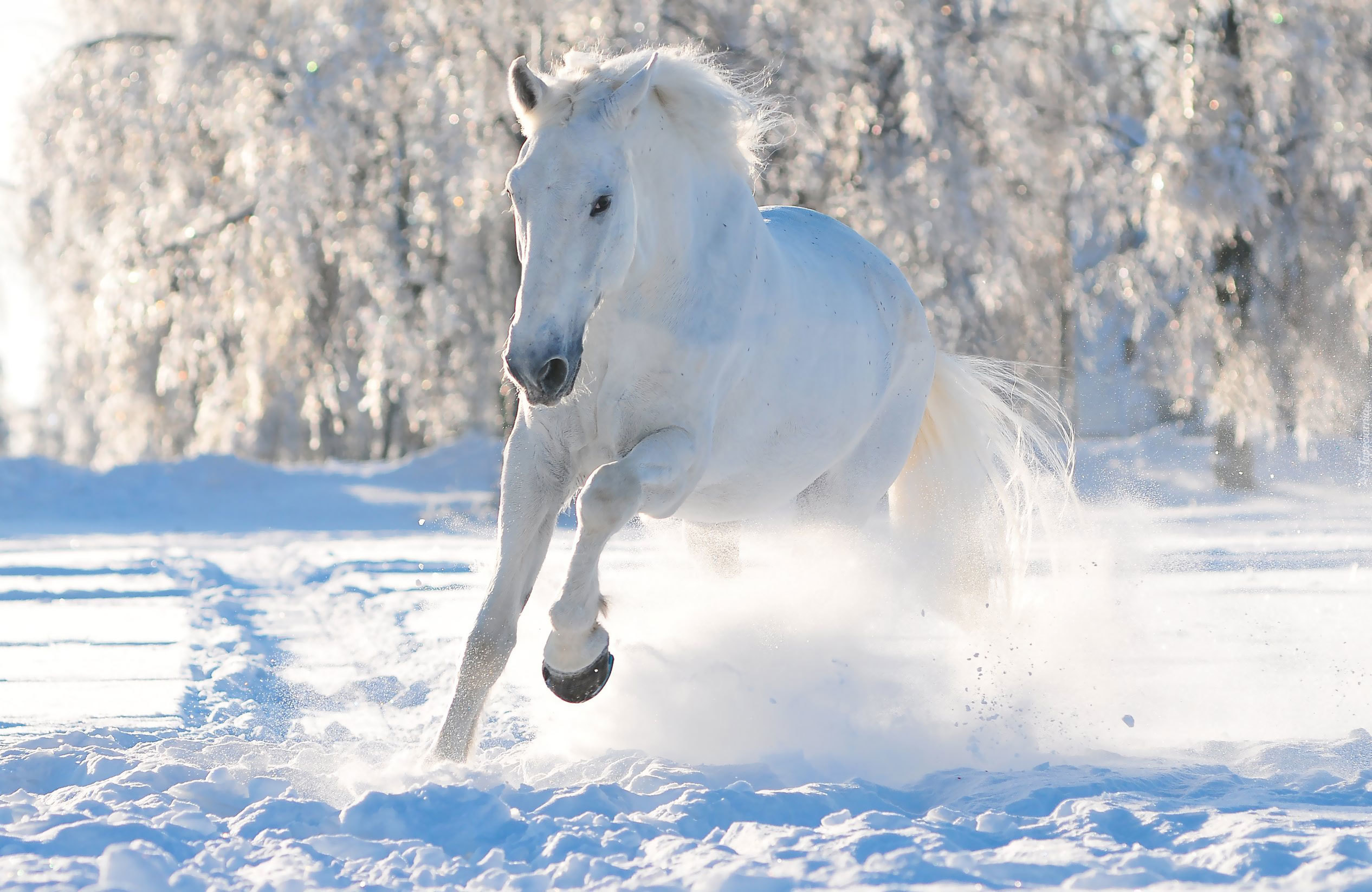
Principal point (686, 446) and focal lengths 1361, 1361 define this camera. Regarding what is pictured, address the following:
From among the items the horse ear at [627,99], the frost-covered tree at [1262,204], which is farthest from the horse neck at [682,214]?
the frost-covered tree at [1262,204]

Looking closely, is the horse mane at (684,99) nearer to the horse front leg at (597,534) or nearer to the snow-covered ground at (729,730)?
the horse front leg at (597,534)

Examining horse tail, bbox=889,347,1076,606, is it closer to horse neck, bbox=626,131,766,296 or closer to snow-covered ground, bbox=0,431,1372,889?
snow-covered ground, bbox=0,431,1372,889

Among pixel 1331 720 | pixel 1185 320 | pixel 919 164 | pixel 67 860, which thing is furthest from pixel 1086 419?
pixel 67 860

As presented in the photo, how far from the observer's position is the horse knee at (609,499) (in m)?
2.96

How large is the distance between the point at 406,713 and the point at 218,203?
928 cm

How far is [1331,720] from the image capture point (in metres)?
3.59

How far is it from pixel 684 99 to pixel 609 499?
1.04m

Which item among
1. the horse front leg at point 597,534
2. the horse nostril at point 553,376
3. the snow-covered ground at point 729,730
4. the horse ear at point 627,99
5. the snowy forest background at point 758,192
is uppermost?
the snowy forest background at point 758,192

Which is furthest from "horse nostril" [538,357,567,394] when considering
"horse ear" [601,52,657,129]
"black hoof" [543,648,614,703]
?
"black hoof" [543,648,614,703]

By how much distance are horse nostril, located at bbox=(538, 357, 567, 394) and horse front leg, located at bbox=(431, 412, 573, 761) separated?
21.8 inches

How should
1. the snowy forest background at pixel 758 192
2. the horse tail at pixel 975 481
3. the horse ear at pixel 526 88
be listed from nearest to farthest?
the horse ear at pixel 526 88, the horse tail at pixel 975 481, the snowy forest background at pixel 758 192

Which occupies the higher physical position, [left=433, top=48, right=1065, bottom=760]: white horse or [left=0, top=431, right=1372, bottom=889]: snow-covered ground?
[left=433, top=48, right=1065, bottom=760]: white horse

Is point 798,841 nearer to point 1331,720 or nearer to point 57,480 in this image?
point 1331,720

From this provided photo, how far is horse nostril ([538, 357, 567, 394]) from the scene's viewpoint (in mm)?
2672
